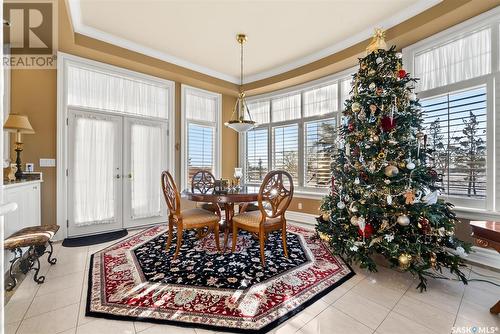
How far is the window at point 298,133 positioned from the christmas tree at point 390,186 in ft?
5.55

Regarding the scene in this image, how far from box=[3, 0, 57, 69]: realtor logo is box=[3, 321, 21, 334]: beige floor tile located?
288 cm

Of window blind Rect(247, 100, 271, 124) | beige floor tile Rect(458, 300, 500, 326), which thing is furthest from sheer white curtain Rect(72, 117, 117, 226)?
beige floor tile Rect(458, 300, 500, 326)

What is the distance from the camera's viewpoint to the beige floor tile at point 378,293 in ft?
6.55

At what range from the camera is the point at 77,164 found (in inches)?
148

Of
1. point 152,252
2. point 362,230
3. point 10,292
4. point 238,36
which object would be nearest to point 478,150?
point 362,230

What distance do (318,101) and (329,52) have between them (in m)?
0.95

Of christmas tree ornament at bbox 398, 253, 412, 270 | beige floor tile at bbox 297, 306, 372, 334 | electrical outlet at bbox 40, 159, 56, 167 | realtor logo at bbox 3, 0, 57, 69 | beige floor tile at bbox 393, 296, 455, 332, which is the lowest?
beige floor tile at bbox 297, 306, 372, 334

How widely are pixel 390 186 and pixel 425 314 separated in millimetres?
1095

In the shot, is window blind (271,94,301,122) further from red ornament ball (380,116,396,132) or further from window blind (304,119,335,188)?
red ornament ball (380,116,396,132)

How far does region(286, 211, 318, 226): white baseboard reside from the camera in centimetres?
458

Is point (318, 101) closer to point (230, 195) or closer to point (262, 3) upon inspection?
point (262, 3)

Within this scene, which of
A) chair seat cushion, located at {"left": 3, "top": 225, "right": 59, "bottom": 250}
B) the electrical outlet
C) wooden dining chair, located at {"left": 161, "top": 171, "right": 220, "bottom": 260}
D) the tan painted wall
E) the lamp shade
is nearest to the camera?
chair seat cushion, located at {"left": 3, "top": 225, "right": 59, "bottom": 250}

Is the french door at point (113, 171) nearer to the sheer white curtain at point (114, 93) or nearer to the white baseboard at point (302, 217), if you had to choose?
the sheer white curtain at point (114, 93)

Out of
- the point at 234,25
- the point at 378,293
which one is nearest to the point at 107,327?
the point at 378,293
